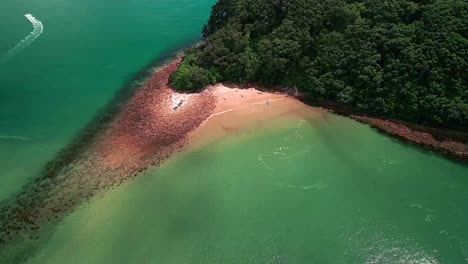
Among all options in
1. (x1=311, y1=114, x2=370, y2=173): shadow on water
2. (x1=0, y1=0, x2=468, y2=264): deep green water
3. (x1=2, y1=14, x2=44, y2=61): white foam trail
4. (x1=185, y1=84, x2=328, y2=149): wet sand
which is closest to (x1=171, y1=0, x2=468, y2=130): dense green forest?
(x1=185, y1=84, x2=328, y2=149): wet sand

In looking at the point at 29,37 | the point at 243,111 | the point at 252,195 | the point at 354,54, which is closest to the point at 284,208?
the point at 252,195

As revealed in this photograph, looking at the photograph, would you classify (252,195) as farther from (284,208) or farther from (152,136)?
(152,136)

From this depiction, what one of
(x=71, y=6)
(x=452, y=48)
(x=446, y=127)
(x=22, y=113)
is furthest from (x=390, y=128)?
(x=71, y=6)

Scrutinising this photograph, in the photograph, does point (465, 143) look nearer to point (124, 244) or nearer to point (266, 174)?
point (266, 174)

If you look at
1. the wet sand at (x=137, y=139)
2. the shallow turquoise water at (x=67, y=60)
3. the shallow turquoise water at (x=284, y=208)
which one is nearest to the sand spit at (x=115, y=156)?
the wet sand at (x=137, y=139)

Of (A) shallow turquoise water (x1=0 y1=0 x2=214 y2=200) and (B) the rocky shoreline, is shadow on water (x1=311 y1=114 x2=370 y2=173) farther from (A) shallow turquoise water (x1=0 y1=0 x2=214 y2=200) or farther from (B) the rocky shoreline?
(A) shallow turquoise water (x1=0 y1=0 x2=214 y2=200)
